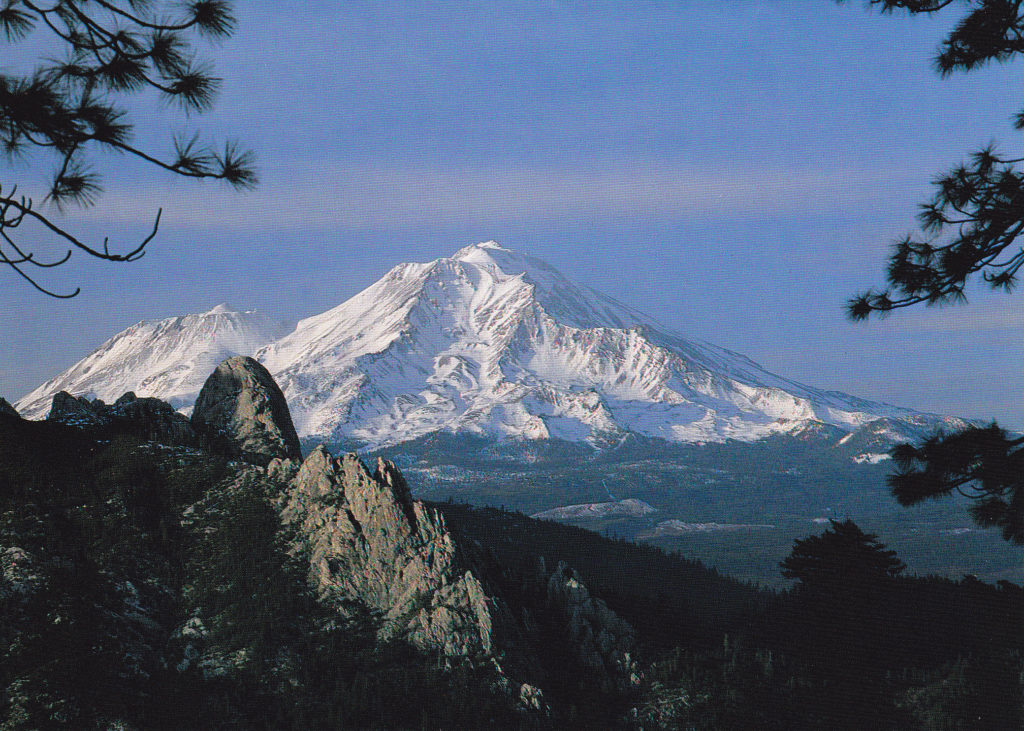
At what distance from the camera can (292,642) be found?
6562cm

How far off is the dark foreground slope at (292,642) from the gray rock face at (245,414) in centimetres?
343

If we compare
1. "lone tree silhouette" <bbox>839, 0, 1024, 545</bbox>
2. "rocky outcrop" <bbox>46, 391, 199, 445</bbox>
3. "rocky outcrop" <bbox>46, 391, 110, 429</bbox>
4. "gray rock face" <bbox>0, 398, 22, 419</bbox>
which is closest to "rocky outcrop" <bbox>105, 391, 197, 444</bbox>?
"rocky outcrop" <bbox>46, 391, 199, 445</bbox>

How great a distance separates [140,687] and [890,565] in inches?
2137

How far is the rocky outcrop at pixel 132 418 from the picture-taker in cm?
7212

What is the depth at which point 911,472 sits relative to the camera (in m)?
16.2

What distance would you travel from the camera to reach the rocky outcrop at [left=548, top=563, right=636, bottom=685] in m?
73.1

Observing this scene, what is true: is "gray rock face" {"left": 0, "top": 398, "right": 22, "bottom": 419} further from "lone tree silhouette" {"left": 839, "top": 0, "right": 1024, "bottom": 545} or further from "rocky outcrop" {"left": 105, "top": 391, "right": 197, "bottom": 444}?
"lone tree silhouette" {"left": 839, "top": 0, "right": 1024, "bottom": 545}

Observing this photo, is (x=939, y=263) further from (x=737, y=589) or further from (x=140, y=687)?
(x=737, y=589)

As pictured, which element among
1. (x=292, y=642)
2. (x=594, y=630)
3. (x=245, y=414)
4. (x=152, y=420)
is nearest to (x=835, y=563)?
(x=594, y=630)

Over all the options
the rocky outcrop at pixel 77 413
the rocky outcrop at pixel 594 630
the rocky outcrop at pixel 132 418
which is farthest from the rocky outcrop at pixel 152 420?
the rocky outcrop at pixel 594 630

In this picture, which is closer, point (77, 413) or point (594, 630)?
point (77, 413)

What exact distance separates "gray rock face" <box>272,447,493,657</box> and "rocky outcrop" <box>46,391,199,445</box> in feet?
27.7

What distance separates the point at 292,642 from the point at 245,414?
19713 millimetres

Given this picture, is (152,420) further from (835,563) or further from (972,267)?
(972,267)
